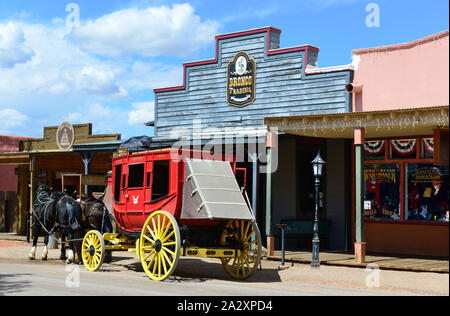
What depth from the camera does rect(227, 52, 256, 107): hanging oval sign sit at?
874 inches

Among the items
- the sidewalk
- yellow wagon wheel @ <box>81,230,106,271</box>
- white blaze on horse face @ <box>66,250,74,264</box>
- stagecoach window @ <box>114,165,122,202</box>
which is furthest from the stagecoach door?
the sidewalk

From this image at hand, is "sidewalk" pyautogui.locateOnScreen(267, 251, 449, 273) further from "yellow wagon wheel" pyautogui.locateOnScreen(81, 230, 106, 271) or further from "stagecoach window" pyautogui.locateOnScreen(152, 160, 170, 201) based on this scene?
"yellow wagon wheel" pyautogui.locateOnScreen(81, 230, 106, 271)

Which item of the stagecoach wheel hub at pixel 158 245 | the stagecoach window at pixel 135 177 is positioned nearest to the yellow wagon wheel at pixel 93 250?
the stagecoach window at pixel 135 177

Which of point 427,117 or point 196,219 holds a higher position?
point 427,117

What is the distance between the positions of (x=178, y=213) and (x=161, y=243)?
76 centimetres

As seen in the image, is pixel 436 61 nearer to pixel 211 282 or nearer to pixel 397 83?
pixel 397 83

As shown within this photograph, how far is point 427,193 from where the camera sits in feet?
62.4

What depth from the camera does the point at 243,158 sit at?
21.6 meters

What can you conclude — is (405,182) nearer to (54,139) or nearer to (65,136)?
(65,136)

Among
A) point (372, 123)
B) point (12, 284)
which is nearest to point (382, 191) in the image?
point (372, 123)

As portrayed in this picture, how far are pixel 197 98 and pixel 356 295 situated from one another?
1319 cm

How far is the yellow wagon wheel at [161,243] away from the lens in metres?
12.9

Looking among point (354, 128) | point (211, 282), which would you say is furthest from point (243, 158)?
point (211, 282)

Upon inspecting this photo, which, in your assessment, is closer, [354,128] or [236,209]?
[236,209]
